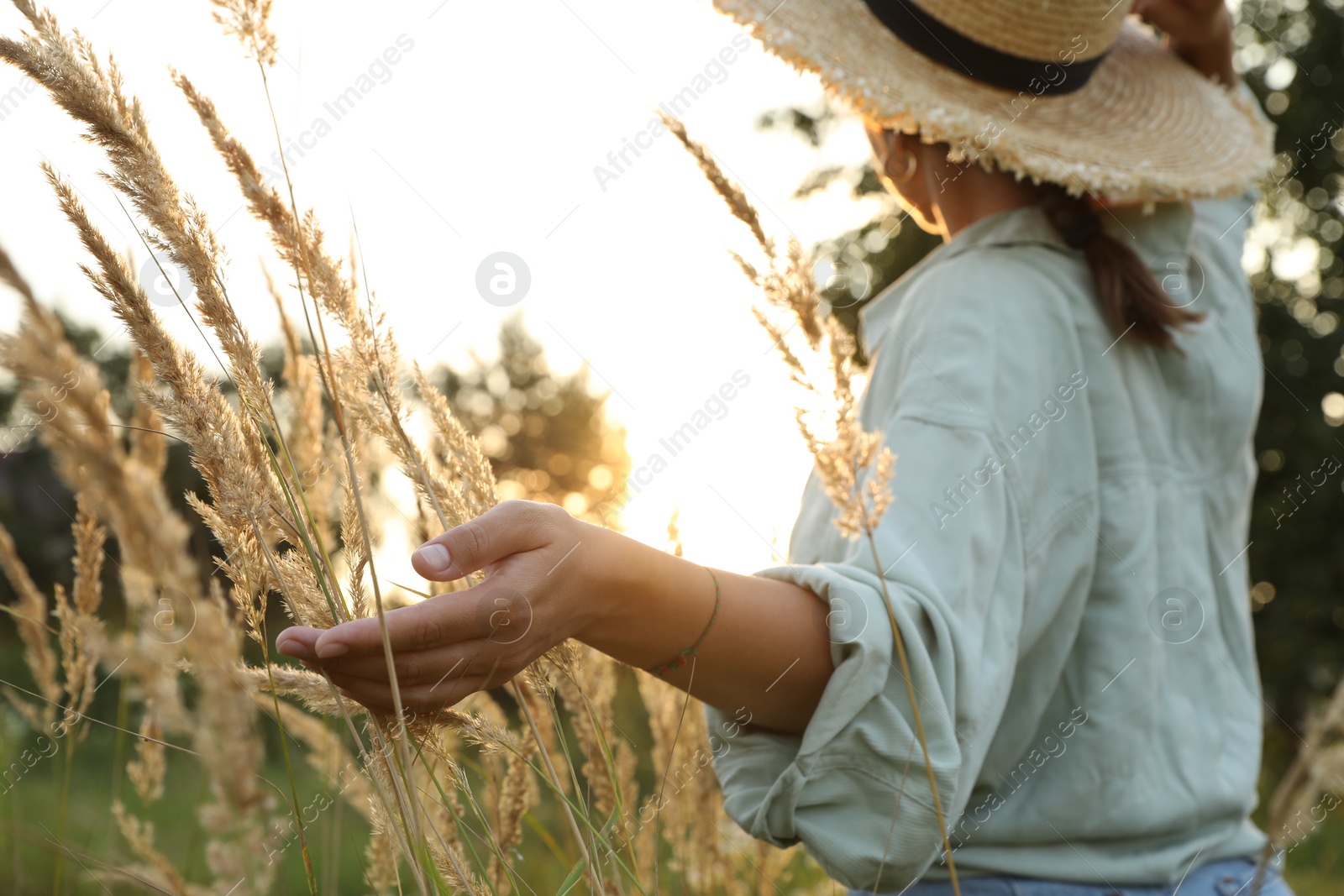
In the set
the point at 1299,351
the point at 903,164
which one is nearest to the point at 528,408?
the point at 1299,351

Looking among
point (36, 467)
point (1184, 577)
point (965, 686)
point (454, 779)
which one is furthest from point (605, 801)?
point (36, 467)

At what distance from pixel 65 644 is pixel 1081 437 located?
4.69 ft

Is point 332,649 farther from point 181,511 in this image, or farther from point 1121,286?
point 181,511

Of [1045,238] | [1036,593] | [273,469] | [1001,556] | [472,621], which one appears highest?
[273,469]

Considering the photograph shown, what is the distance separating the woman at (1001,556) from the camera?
35.0 inches

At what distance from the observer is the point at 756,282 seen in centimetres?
94

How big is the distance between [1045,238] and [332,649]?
1.16 m

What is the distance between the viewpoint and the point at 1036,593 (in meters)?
1.17

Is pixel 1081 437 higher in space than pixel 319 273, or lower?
lower

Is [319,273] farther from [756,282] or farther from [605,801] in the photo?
[605,801]

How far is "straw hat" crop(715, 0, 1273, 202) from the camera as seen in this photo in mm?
1321

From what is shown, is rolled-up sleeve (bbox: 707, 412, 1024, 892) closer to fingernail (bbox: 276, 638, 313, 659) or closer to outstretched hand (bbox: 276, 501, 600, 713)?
outstretched hand (bbox: 276, 501, 600, 713)

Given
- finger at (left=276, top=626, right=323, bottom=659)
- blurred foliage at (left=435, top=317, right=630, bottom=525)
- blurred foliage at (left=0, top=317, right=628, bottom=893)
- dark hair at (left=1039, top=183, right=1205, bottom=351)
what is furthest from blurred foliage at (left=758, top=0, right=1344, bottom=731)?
blurred foliage at (left=435, top=317, right=630, bottom=525)

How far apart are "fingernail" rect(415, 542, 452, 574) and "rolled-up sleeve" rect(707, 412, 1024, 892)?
1.26 feet
